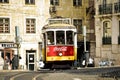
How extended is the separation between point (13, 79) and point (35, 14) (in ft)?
95.7

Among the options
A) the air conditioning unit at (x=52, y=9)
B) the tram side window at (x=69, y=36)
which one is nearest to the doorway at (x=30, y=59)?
the air conditioning unit at (x=52, y=9)

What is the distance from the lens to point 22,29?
53188mm

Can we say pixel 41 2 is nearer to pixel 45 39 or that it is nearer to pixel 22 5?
pixel 22 5

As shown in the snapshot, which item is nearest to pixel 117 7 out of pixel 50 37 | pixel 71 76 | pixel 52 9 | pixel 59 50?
pixel 52 9

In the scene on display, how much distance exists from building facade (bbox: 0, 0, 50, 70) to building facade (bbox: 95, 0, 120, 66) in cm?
648

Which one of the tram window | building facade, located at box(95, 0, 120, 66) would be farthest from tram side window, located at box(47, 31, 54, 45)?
building facade, located at box(95, 0, 120, 66)

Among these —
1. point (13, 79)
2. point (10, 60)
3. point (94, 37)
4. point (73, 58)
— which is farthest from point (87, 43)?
point (13, 79)

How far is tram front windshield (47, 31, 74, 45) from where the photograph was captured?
38.6 metres

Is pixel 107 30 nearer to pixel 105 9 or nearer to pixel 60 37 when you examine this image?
pixel 105 9

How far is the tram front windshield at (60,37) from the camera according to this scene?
127 ft

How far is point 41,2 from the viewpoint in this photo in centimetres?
5434

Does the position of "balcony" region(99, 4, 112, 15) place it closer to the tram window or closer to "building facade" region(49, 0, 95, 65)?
"building facade" region(49, 0, 95, 65)

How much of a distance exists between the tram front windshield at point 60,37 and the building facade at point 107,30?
1438 centimetres

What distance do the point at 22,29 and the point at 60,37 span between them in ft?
49.0
